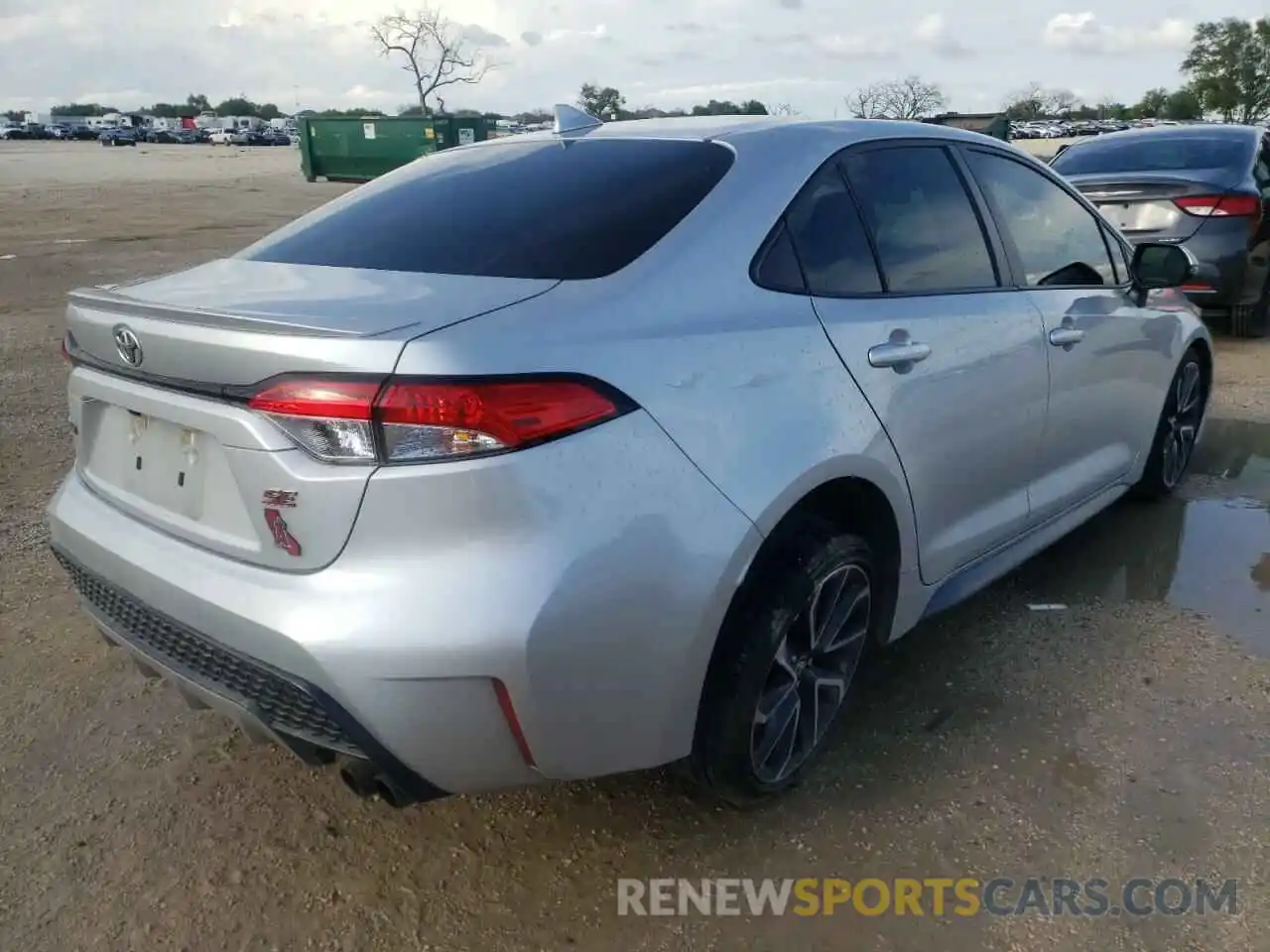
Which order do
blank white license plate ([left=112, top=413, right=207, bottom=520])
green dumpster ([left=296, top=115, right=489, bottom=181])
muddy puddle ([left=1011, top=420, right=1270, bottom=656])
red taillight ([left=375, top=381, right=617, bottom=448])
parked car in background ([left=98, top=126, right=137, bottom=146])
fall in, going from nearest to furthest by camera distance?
1. red taillight ([left=375, top=381, right=617, bottom=448])
2. blank white license plate ([left=112, top=413, right=207, bottom=520])
3. muddy puddle ([left=1011, top=420, right=1270, bottom=656])
4. green dumpster ([left=296, top=115, right=489, bottom=181])
5. parked car in background ([left=98, top=126, right=137, bottom=146])

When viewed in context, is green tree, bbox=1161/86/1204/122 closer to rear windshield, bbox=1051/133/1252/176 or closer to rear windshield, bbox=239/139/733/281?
rear windshield, bbox=1051/133/1252/176

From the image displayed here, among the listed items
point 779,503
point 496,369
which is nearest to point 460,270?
point 496,369

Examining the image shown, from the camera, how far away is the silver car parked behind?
6.24 ft

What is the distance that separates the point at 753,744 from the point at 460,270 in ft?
4.11

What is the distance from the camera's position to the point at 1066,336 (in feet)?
11.1

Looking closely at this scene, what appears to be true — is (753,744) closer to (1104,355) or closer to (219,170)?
(1104,355)

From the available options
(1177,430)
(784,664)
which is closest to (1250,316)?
(1177,430)

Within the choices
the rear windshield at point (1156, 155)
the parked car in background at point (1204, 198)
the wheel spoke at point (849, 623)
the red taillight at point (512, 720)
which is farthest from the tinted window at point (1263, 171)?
the red taillight at point (512, 720)

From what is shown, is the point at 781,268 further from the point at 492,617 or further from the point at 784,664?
the point at 492,617

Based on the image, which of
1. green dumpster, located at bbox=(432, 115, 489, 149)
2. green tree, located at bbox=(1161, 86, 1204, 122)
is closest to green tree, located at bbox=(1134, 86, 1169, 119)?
green tree, located at bbox=(1161, 86, 1204, 122)

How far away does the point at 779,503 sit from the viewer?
88.9 inches

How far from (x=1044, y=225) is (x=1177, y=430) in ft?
5.00

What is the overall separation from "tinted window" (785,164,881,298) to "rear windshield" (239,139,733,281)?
0.76ft

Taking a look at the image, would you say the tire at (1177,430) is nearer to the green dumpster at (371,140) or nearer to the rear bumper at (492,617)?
the rear bumper at (492,617)
